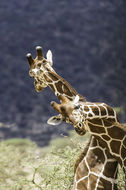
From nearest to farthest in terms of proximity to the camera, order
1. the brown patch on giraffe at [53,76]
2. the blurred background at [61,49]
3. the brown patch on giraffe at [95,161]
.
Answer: the brown patch on giraffe at [95,161], the brown patch on giraffe at [53,76], the blurred background at [61,49]

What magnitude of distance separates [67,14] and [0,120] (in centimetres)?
335

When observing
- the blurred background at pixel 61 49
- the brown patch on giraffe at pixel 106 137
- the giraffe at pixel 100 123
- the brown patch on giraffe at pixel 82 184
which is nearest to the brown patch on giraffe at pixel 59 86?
the giraffe at pixel 100 123

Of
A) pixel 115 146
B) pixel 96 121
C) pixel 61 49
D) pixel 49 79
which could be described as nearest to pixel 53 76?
pixel 49 79

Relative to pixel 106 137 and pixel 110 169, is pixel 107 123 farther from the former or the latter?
pixel 110 169

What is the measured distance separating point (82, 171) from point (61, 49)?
780cm

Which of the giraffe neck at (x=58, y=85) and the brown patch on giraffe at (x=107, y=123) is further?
Answer: the giraffe neck at (x=58, y=85)

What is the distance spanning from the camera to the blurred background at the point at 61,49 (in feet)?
28.0

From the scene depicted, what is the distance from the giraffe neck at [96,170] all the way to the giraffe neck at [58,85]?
0.22 metres

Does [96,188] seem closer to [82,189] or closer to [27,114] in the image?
[82,189]

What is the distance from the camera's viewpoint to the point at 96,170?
4.94 ft

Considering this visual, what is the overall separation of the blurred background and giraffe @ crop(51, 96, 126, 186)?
684 cm

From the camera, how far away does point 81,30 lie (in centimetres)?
944

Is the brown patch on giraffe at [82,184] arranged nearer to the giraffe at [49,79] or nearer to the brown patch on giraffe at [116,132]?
the giraffe at [49,79]

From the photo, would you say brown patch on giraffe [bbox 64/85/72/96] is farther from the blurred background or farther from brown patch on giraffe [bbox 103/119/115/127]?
the blurred background
